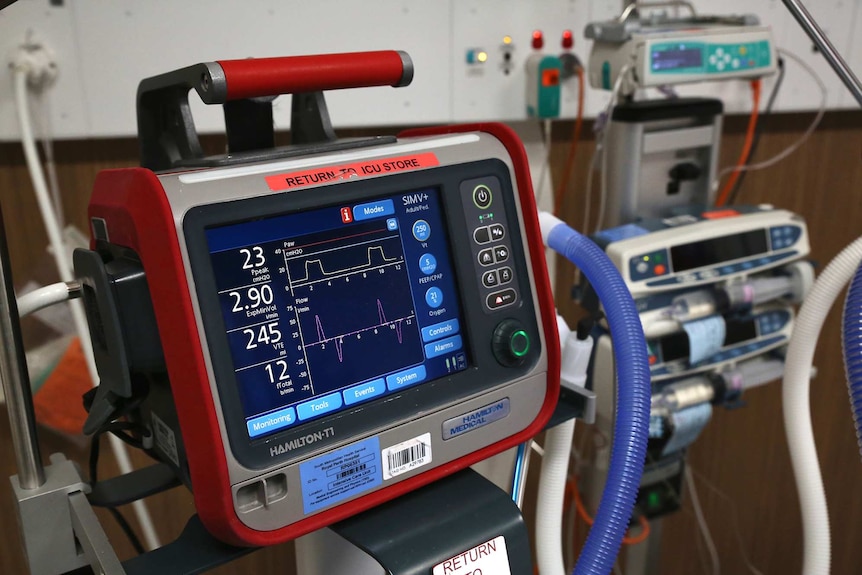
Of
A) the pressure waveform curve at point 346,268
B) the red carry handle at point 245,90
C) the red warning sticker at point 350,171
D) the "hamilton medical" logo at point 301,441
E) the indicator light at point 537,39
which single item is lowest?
the "hamilton medical" logo at point 301,441

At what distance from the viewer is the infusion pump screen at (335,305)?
543mm

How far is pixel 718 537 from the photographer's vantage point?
6.33ft

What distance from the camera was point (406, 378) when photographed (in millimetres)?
624

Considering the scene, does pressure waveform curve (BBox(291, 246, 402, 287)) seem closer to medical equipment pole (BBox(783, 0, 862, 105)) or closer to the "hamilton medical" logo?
the "hamilton medical" logo

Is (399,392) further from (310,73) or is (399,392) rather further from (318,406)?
(310,73)

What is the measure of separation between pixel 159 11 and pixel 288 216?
0.66 meters

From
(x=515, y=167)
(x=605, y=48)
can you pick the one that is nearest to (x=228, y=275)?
(x=515, y=167)

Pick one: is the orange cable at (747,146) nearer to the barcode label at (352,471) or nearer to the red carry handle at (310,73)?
the red carry handle at (310,73)

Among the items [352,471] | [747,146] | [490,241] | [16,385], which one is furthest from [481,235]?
[747,146]

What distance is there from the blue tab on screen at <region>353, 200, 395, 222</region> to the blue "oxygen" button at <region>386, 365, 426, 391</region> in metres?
0.14

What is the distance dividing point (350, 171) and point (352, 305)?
0.11 m

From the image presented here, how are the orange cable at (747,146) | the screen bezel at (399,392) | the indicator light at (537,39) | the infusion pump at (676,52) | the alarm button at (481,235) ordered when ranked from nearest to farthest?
the screen bezel at (399,392) → the alarm button at (481,235) → the infusion pump at (676,52) → the indicator light at (537,39) → the orange cable at (747,146)

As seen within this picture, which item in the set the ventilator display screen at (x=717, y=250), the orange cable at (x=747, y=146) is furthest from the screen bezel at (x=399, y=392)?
the orange cable at (x=747, y=146)

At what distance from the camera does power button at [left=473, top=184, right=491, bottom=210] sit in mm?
652
